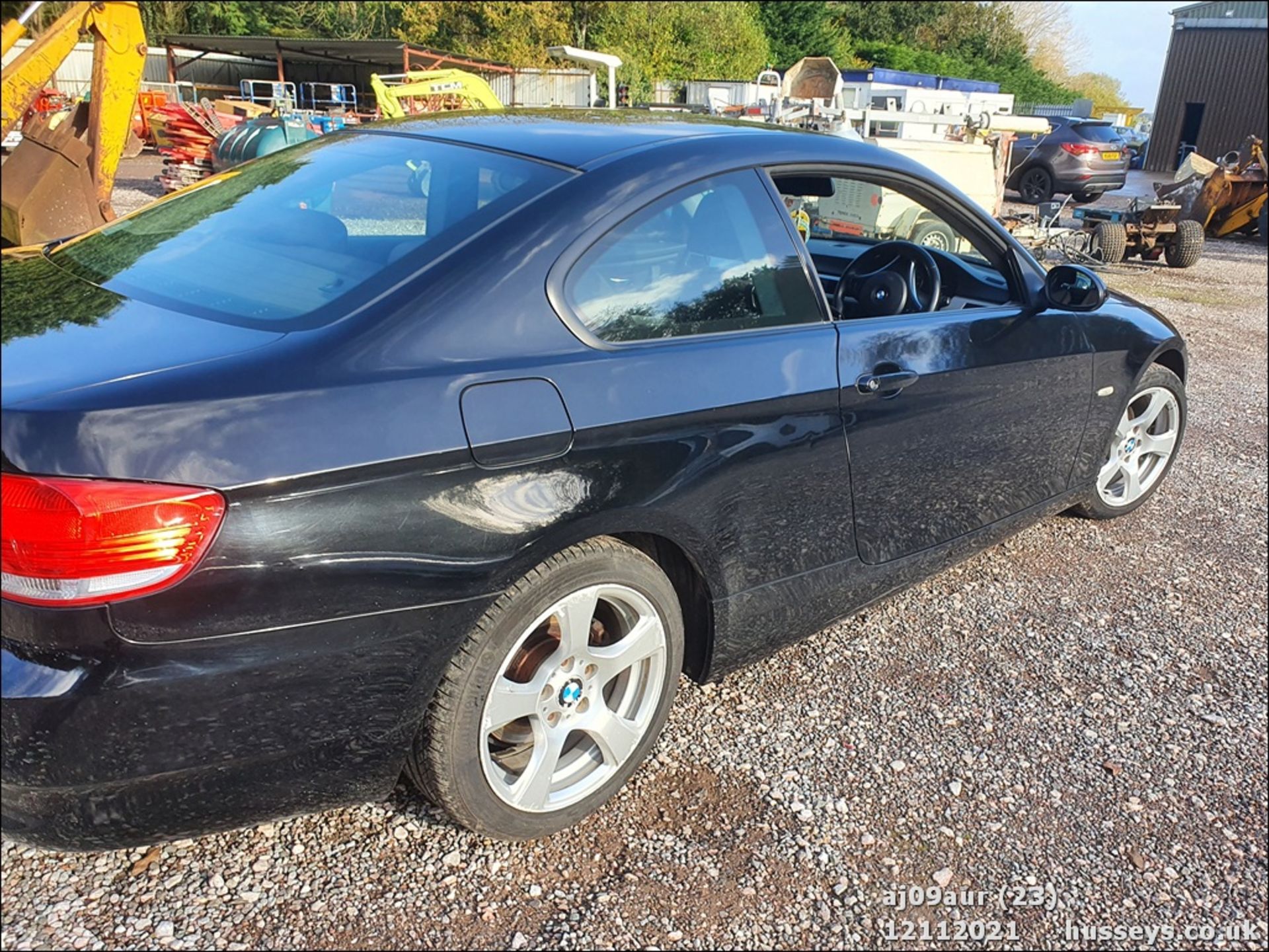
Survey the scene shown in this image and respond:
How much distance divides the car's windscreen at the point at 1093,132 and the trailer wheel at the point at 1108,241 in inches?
278

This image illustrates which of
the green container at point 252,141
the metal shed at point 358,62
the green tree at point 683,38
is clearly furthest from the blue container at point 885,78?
the green container at point 252,141

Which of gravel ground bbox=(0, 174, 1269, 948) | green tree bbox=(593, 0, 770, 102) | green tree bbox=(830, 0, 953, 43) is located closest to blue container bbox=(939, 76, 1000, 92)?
green tree bbox=(593, 0, 770, 102)

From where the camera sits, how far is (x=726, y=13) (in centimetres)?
4028

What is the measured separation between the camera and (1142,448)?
4320mm

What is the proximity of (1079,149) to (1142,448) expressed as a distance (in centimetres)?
1662

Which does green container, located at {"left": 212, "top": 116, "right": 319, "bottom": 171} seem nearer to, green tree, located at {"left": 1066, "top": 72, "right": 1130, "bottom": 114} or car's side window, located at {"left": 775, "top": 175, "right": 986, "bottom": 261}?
car's side window, located at {"left": 775, "top": 175, "right": 986, "bottom": 261}

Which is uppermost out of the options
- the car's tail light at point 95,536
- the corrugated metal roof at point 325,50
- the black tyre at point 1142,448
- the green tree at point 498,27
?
the green tree at point 498,27

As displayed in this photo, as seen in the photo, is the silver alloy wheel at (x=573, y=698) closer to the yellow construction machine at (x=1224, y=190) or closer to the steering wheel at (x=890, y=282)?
the steering wheel at (x=890, y=282)

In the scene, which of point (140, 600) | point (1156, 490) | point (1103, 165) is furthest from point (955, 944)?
point (1103, 165)

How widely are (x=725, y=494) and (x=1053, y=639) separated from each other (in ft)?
5.67

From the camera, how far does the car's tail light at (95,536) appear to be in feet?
5.03

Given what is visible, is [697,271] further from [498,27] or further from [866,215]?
[498,27]

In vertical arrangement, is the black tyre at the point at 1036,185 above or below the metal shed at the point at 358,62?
below

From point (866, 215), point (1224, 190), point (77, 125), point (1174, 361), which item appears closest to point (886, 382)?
point (1174, 361)
